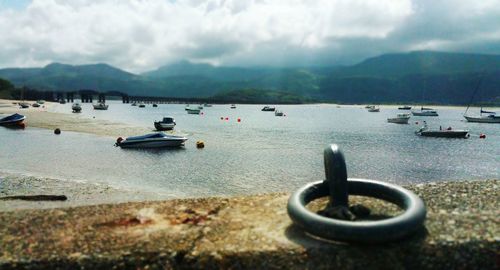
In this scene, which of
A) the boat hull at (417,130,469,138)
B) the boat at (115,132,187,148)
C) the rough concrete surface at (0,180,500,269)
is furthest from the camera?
the boat hull at (417,130,469,138)

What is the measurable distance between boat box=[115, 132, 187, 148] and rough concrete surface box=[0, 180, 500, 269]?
42.0 meters

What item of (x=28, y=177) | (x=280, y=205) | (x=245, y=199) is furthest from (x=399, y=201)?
(x=28, y=177)

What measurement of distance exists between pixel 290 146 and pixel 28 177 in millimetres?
39773

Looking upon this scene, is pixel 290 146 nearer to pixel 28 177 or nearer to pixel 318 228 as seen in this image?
pixel 28 177

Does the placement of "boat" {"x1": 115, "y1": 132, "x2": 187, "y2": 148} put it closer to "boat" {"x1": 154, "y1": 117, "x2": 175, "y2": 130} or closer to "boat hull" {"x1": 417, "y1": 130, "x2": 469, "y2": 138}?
"boat" {"x1": 154, "y1": 117, "x2": 175, "y2": 130}

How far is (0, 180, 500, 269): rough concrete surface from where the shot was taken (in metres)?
8.91

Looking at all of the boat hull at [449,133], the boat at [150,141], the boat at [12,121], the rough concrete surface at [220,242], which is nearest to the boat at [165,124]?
the boat at [150,141]

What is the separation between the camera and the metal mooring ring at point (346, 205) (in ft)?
29.4

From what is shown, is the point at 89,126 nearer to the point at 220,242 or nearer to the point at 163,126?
the point at 163,126

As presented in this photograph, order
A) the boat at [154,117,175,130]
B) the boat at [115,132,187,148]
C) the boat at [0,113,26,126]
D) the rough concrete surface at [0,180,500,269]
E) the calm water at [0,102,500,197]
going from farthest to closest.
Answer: the boat at [154,117,175,130] → the boat at [0,113,26,126] → the boat at [115,132,187,148] → the calm water at [0,102,500,197] → the rough concrete surface at [0,180,500,269]

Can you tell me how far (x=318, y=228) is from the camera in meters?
9.24

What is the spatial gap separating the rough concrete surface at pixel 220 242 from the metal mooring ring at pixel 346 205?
304mm

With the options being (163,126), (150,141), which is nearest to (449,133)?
(163,126)

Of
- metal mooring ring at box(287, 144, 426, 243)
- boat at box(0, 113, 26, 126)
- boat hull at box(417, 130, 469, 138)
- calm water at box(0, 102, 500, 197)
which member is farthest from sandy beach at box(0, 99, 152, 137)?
metal mooring ring at box(287, 144, 426, 243)
